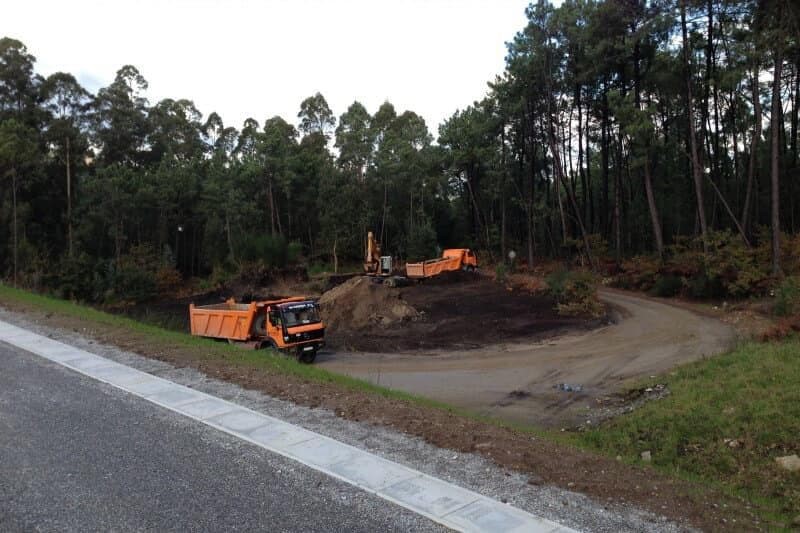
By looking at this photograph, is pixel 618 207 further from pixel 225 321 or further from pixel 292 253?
pixel 225 321

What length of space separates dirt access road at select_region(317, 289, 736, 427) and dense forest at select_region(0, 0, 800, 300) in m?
13.1

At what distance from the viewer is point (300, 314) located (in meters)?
17.5

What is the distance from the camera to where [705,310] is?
23516mm

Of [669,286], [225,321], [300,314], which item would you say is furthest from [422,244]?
[300,314]

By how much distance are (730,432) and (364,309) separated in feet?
57.5

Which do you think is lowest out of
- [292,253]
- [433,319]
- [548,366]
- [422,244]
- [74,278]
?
[548,366]

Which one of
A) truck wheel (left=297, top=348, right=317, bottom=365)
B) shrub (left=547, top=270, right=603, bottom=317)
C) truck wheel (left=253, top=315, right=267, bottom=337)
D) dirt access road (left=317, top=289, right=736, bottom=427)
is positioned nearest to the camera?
dirt access road (left=317, top=289, right=736, bottom=427)

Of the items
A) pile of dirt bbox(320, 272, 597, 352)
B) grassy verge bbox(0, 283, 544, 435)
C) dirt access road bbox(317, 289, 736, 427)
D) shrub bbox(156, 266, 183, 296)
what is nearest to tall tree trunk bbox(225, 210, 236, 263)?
shrub bbox(156, 266, 183, 296)

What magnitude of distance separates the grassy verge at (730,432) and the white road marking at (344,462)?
3068mm

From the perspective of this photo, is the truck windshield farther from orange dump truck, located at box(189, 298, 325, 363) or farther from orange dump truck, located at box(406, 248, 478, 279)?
orange dump truck, located at box(406, 248, 478, 279)

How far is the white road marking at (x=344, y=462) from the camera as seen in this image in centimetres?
480

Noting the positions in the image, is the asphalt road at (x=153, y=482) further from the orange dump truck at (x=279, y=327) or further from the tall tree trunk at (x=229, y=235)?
the tall tree trunk at (x=229, y=235)

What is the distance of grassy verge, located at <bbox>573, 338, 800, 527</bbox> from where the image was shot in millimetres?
7328

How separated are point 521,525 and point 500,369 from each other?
11.7m
